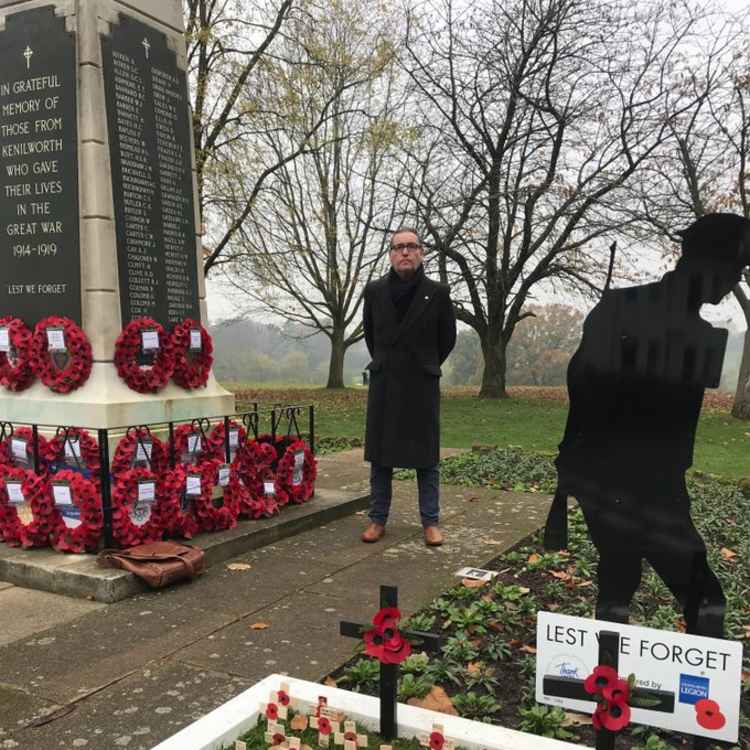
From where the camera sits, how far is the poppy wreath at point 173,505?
14.4 feet

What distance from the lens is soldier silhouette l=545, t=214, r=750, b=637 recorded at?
7.92 ft

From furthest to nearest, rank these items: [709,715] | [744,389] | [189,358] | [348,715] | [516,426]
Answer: [744,389] < [516,426] < [189,358] < [348,715] < [709,715]

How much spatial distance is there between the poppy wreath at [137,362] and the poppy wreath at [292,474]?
1049 millimetres

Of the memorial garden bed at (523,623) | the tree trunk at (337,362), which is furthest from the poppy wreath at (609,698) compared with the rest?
the tree trunk at (337,362)

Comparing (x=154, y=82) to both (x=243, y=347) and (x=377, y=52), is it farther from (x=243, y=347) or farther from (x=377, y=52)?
(x=243, y=347)

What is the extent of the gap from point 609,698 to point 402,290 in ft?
10.2

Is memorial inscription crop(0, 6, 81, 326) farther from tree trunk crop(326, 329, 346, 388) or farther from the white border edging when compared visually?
tree trunk crop(326, 329, 346, 388)

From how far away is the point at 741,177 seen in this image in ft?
46.5

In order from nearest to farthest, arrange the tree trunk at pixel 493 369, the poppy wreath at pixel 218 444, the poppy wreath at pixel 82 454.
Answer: the poppy wreath at pixel 82 454, the poppy wreath at pixel 218 444, the tree trunk at pixel 493 369

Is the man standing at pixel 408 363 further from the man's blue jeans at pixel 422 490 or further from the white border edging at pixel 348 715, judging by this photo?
the white border edging at pixel 348 715

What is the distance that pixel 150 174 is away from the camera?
5.12m

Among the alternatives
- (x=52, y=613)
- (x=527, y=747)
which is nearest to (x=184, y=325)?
(x=52, y=613)

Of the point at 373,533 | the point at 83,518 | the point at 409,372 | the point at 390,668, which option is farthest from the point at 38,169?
the point at 390,668

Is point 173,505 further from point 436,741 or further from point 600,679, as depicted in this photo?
point 600,679
